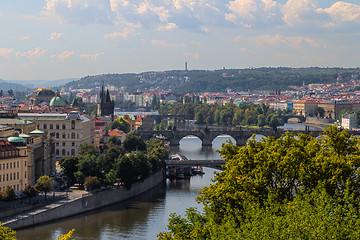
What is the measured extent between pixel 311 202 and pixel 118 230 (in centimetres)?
1944

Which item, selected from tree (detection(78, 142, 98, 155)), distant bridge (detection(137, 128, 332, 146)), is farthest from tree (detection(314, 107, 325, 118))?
tree (detection(78, 142, 98, 155))

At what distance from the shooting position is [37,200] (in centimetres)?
4891

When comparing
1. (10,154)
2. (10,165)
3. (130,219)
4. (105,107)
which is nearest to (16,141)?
(10,154)

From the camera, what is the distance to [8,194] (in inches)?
1850

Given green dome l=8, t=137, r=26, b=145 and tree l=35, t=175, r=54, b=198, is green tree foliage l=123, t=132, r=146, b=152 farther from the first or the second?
tree l=35, t=175, r=54, b=198

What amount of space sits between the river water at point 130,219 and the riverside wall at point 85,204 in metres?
0.44

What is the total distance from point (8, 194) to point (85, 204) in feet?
18.4

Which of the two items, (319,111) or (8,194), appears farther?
(319,111)

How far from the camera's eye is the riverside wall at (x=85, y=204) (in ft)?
148

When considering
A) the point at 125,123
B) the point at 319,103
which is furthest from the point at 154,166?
the point at 319,103

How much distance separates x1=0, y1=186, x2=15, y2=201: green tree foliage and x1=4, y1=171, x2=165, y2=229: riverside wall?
82.4 inches

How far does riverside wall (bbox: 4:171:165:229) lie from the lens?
4497cm

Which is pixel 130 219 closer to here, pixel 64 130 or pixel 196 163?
pixel 196 163

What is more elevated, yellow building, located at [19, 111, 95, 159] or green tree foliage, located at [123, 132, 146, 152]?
yellow building, located at [19, 111, 95, 159]
